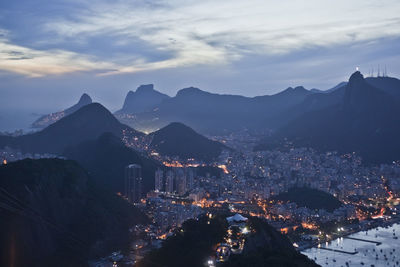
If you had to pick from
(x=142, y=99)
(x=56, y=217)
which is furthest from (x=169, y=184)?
(x=142, y=99)

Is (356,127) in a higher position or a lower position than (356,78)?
lower

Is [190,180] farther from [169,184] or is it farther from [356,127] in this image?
[356,127]

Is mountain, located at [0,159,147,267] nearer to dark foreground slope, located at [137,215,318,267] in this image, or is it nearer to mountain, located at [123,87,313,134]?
dark foreground slope, located at [137,215,318,267]

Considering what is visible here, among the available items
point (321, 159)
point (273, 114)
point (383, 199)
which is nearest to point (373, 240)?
point (383, 199)

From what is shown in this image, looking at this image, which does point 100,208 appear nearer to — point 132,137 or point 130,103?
point 132,137

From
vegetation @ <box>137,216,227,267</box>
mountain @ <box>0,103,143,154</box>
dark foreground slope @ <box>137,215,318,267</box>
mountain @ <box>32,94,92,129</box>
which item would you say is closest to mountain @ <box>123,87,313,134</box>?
mountain @ <box>32,94,92,129</box>

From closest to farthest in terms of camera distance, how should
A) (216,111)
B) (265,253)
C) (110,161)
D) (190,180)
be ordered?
(265,253) → (190,180) → (110,161) → (216,111)

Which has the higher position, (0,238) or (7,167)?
(7,167)

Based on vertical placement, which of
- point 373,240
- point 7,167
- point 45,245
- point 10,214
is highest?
point 7,167
